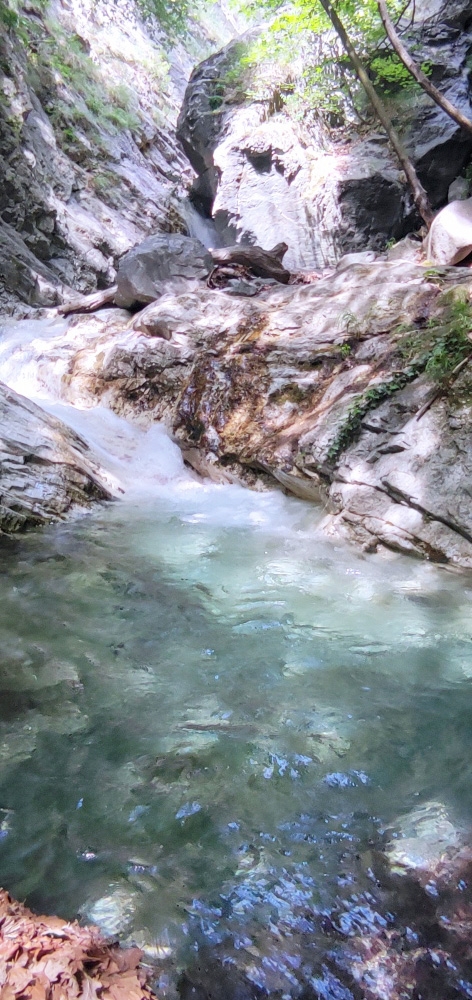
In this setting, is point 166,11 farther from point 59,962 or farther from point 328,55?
point 59,962

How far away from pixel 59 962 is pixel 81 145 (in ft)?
57.4

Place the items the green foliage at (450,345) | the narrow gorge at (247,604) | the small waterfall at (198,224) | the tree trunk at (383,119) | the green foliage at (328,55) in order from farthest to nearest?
the small waterfall at (198,224) → the green foliage at (328,55) → the tree trunk at (383,119) → the green foliage at (450,345) → the narrow gorge at (247,604)

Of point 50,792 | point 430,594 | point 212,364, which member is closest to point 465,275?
point 212,364

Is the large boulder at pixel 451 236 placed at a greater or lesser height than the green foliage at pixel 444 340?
lesser

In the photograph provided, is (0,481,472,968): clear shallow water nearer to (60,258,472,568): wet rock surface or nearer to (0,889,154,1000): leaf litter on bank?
(0,889,154,1000): leaf litter on bank

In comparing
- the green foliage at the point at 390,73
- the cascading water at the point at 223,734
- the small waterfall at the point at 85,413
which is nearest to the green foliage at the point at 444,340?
the cascading water at the point at 223,734

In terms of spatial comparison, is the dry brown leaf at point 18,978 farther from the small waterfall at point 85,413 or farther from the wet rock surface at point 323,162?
the wet rock surface at point 323,162

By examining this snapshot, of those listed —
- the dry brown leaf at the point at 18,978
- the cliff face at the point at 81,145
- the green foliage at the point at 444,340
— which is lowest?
the green foliage at the point at 444,340

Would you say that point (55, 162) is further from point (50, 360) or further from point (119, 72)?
point (50, 360)

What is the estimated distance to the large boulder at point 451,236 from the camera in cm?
744

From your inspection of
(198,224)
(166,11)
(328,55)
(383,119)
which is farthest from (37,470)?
(166,11)

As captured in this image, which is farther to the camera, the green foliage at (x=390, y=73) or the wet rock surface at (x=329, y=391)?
the green foliage at (x=390, y=73)

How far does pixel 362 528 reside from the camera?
4.52 m

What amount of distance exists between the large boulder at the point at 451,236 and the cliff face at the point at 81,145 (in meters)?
7.58
